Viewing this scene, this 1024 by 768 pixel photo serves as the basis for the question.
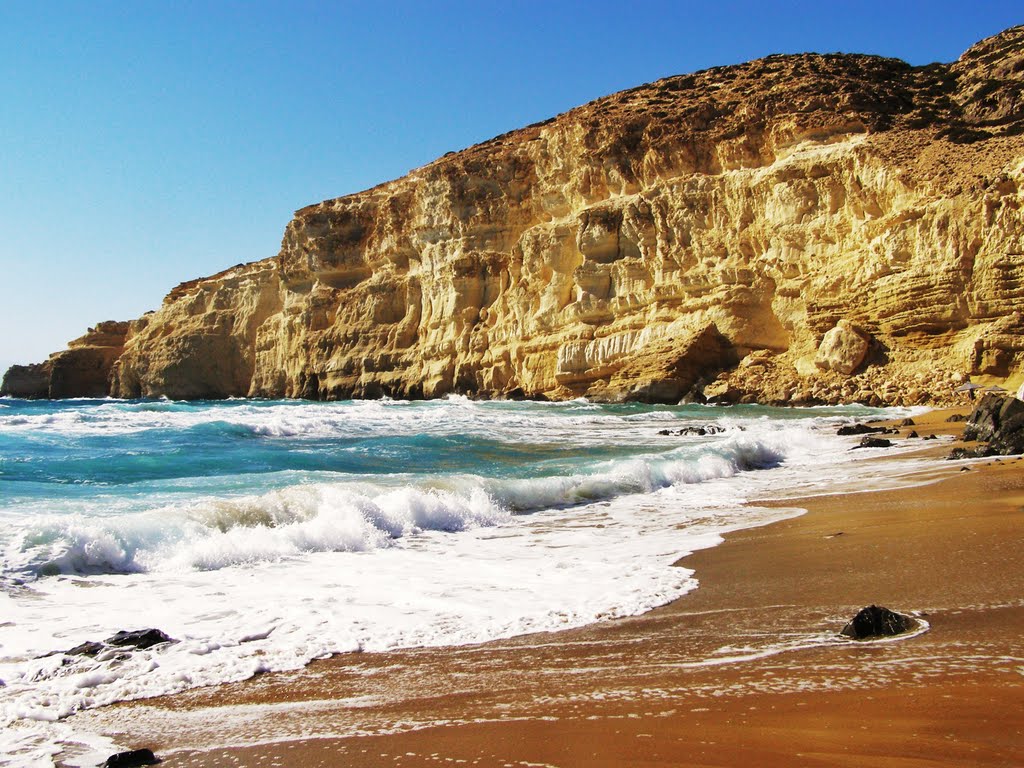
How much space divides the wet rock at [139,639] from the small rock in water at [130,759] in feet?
4.61

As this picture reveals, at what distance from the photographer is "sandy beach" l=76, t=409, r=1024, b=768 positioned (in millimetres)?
2561

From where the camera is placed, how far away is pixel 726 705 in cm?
293

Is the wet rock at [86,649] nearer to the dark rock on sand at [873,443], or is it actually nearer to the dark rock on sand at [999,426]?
the dark rock on sand at [999,426]

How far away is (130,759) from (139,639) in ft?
4.98

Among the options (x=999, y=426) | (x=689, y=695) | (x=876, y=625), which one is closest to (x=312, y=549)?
(x=689, y=695)

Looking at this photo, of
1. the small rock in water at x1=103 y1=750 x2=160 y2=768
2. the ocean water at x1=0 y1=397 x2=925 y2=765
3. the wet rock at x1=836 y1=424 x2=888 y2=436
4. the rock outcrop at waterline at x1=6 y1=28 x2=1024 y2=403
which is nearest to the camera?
the small rock in water at x1=103 y1=750 x2=160 y2=768

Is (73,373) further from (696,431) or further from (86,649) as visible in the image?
(86,649)

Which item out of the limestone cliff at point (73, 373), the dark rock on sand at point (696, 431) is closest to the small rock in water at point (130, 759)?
the dark rock on sand at point (696, 431)

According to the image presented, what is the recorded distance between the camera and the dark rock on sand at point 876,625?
3643 mm

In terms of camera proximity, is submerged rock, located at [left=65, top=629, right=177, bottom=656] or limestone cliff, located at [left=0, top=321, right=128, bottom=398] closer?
submerged rock, located at [left=65, top=629, right=177, bottom=656]

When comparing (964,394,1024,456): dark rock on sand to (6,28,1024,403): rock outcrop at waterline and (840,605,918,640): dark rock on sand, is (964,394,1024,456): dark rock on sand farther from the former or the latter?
(6,28,1024,403): rock outcrop at waterline

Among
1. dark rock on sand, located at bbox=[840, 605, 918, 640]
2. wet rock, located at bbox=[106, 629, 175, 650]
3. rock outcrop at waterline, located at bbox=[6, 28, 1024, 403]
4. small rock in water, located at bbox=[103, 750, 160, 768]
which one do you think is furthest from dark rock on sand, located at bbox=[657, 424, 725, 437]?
small rock in water, located at bbox=[103, 750, 160, 768]

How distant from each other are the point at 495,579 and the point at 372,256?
44.7 meters

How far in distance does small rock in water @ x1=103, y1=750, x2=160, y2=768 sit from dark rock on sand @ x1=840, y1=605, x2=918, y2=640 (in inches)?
124
